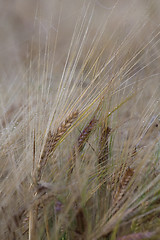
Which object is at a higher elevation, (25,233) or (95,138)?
(95,138)

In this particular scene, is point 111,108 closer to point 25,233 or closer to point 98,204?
point 98,204

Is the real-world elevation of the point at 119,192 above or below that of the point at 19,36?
above

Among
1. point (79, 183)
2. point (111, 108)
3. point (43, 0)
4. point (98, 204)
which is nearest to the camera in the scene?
point (79, 183)

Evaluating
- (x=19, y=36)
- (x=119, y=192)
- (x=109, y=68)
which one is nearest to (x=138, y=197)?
(x=119, y=192)

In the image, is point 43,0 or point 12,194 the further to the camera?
point 43,0

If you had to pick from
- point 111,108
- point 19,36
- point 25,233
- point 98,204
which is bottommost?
point 19,36

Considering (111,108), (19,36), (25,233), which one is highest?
(111,108)

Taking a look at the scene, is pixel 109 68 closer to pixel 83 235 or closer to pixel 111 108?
pixel 111 108

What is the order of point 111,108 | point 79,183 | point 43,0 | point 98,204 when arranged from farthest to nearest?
point 43,0 < point 111,108 < point 98,204 < point 79,183

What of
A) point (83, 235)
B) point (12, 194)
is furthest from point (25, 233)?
point (83, 235)
